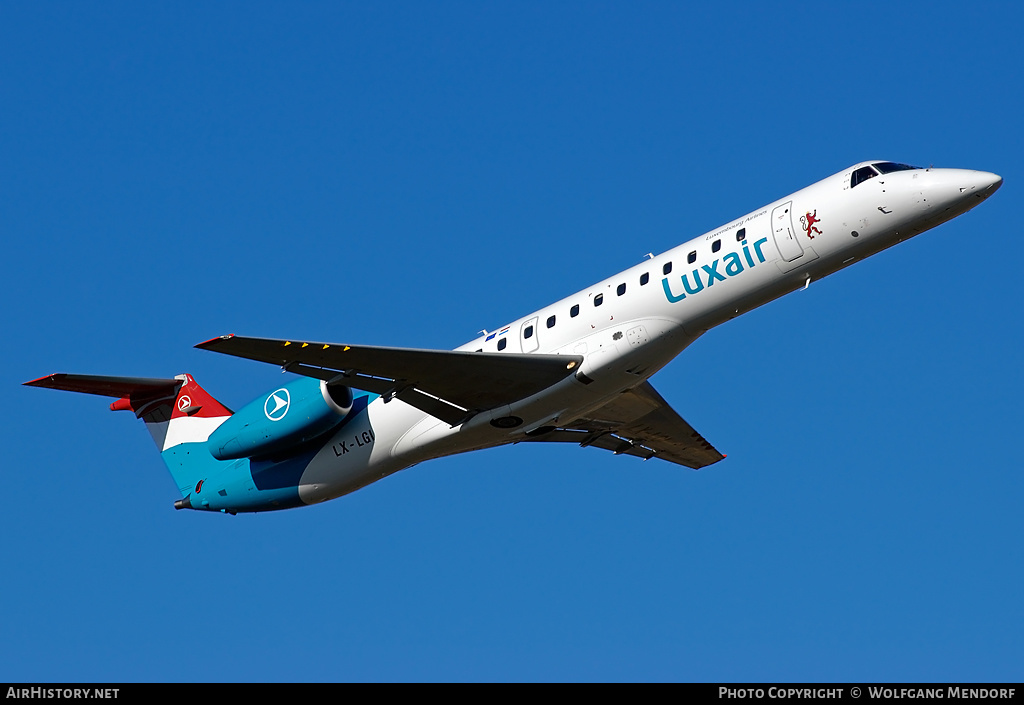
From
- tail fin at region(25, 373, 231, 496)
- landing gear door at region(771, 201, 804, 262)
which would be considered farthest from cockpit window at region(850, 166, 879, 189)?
tail fin at region(25, 373, 231, 496)

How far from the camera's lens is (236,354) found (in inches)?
743

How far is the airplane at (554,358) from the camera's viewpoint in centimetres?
1950

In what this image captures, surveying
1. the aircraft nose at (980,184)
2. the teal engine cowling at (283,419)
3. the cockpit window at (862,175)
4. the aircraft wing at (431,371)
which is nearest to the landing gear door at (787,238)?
the cockpit window at (862,175)

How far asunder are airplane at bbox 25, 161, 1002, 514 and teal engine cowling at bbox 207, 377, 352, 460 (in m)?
0.03

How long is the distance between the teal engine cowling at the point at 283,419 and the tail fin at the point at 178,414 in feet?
9.25

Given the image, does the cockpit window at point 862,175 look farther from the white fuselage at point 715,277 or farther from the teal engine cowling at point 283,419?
the teal engine cowling at point 283,419

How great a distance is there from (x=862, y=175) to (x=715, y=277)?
2.86 m

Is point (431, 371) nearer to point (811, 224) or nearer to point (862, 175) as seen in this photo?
point (811, 224)

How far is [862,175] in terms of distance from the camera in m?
19.7

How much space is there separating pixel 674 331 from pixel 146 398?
12277 mm

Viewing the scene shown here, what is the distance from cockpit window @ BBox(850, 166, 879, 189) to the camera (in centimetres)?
1960

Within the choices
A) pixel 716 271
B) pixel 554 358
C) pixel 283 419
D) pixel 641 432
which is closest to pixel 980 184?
pixel 716 271

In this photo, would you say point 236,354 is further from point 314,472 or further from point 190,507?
point 190,507

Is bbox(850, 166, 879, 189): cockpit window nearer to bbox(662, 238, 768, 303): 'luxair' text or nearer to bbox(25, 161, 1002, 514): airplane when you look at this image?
bbox(25, 161, 1002, 514): airplane
